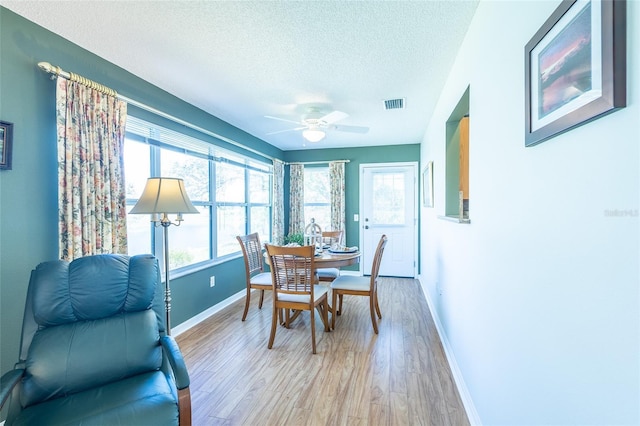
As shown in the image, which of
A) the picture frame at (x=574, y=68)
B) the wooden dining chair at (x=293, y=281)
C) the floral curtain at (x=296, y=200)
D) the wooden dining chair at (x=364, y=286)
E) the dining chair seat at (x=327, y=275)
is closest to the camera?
the picture frame at (x=574, y=68)

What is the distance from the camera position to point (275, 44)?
6.68ft

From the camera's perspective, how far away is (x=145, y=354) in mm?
1566

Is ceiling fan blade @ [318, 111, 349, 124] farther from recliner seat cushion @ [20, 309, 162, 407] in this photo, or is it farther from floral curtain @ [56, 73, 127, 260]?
recliner seat cushion @ [20, 309, 162, 407]

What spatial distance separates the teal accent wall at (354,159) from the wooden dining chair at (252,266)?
222 cm

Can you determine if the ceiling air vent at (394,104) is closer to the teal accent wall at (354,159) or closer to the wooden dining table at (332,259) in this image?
the wooden dining table at (332,259)

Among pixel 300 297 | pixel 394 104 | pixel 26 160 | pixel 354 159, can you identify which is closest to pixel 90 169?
pixel 26 160

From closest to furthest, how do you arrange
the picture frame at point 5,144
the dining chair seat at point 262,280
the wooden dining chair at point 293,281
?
1. the picture frame at point 5,144
2. the wooden dining chair at point 293,281
3. the dining chair seat at point 262,280

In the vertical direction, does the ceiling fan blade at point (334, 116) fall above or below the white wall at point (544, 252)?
above

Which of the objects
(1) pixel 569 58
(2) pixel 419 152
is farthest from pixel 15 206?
(2) pixel 419 152

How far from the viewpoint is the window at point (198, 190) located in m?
2.63

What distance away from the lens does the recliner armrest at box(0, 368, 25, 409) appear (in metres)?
1.15

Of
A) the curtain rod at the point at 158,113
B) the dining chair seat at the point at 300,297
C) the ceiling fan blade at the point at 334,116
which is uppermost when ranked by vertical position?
the ceiling fan blade at the point at 334,116

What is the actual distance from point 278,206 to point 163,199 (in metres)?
3.27

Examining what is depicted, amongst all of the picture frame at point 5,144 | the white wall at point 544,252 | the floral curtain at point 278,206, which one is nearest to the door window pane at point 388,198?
the floral curtain at point 278,206
